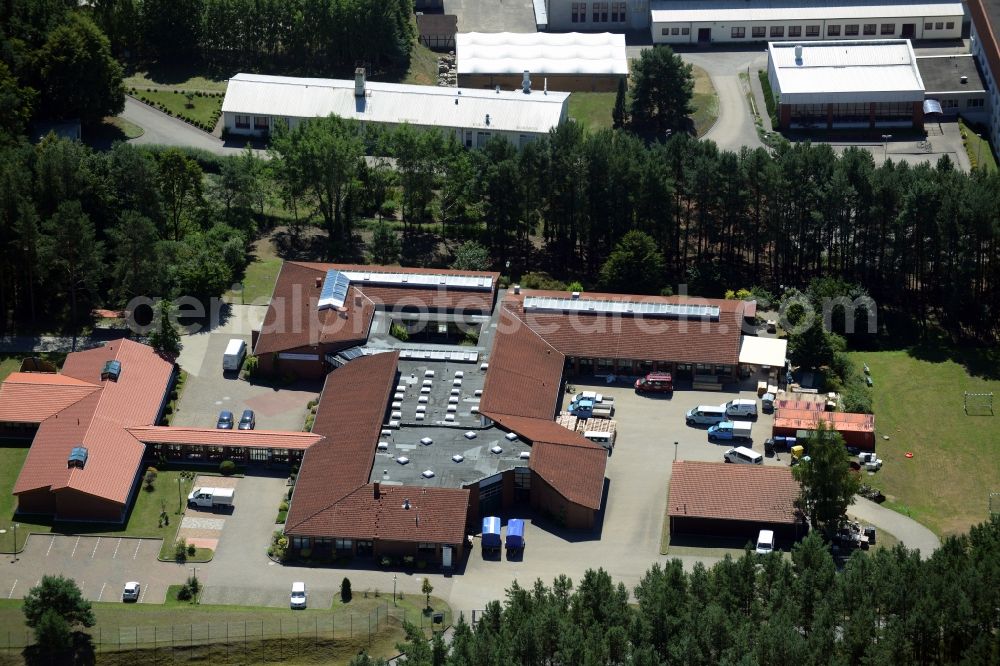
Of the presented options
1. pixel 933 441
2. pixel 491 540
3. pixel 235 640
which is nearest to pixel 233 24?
pixel 491 540

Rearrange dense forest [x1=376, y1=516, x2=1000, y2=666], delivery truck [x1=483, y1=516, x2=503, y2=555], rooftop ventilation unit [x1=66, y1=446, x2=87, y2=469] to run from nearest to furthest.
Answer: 1. dense forest [x1=376, y1=516, x2=1000, y2=666]
2. delivery truck [x1=483, y1=516, x2=503, y2=555]
3. rooftop ventilation unit [x1=66, y1=446, x2=87, y2=469]

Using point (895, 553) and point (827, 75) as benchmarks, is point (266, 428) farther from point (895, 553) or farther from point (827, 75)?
point (827, 75)

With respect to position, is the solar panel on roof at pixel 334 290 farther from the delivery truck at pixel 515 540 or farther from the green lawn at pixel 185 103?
the green lawn at pixel 185 103

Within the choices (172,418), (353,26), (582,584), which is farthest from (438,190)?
(582,584)

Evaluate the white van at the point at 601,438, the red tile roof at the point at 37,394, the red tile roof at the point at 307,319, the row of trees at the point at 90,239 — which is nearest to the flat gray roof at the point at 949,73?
the white van at the point at 601,438

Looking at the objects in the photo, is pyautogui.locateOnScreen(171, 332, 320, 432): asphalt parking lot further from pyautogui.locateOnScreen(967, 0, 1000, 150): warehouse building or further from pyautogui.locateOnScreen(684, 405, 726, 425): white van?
pyautogui.locateOnScreen(967, 0, 1000, 150): warehouse building

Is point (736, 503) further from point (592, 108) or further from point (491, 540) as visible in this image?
point (592, 108)

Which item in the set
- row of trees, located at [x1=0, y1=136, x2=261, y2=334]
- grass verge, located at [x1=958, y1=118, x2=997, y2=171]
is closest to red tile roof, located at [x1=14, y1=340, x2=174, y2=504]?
row of trees, located at [x1=0, y1=136, x2=261, y2=334]
